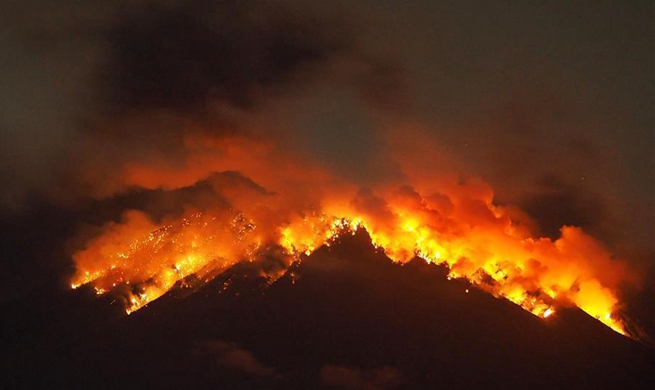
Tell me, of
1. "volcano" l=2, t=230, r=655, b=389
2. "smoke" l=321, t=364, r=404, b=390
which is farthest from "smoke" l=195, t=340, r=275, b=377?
"smoke" l=321, t=364, r=404, b=390

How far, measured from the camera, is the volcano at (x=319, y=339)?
4672 cm

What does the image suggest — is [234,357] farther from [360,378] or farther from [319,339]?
[360,378]

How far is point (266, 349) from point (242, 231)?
18326 millimetres

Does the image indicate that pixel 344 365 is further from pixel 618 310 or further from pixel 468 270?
pixel 618 310

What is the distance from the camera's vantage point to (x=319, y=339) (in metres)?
50.7

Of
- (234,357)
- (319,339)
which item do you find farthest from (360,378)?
(234,357)

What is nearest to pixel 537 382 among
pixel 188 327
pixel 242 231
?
pixel 188 327

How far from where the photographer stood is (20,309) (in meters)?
63.7

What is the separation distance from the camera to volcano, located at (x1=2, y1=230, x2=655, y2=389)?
46719 millimetres

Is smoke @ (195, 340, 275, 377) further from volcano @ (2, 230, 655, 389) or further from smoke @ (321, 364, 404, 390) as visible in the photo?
smoke @ (321, 364, 404, 390)

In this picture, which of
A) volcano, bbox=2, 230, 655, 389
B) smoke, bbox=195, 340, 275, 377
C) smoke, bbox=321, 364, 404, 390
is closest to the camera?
smoke, bbox=321, 364, 404, 390

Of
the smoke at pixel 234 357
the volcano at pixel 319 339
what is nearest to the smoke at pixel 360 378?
the volcano at pixel 319 339

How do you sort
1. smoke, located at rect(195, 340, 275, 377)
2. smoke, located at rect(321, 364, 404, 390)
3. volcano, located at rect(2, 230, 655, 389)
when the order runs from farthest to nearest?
volcano, located at rect(2, 230, 655, 389) < smoke, located at rect(195, 340, 275, 377) < smoke, located at rect(321, 364, 404, 390)

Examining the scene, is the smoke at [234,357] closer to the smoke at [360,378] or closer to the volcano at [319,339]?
the volcano at [319,339]
